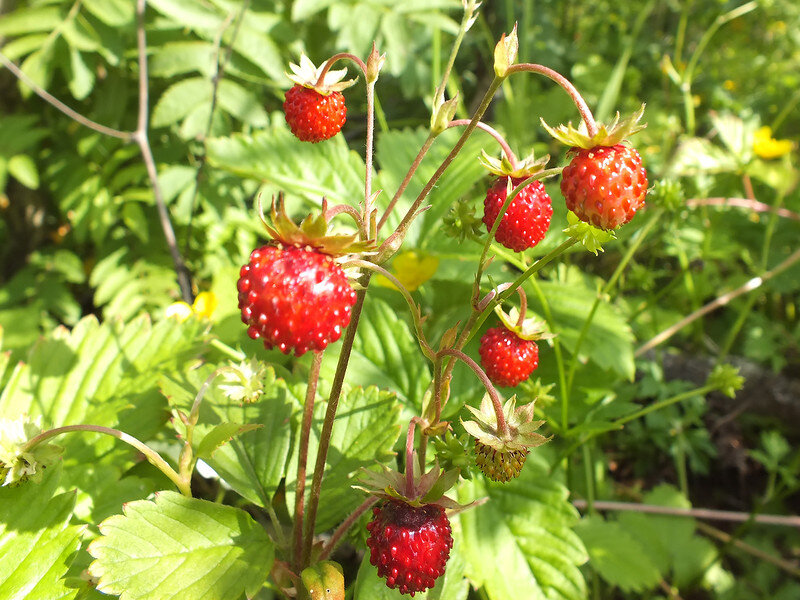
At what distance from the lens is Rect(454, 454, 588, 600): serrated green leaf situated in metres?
1.17

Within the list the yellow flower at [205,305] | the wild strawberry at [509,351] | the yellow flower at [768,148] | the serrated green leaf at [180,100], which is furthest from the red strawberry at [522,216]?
the yellow flower at [768,148]

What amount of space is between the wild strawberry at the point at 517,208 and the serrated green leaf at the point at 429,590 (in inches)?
22.0

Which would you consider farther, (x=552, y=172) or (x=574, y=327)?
(x=574, y=327)

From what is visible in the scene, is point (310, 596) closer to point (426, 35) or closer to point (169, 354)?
point (169, 354)

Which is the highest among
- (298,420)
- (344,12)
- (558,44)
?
(558,44)

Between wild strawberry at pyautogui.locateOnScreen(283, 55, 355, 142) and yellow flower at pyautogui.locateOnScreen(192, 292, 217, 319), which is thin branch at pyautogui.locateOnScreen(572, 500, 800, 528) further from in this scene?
wild strawberry at pyautogui.locateOnScreen(283, 55, 355, 142)

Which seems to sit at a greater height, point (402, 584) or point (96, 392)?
point (96, 392)

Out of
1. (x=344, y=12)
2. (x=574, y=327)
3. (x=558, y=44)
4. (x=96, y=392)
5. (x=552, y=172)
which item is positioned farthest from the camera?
(x=558, y=44)

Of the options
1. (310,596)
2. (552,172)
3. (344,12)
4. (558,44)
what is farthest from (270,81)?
(558,44)

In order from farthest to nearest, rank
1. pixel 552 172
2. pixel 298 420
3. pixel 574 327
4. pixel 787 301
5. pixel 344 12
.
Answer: pixel 787 301, pixel 344 12, pixel 574 327, pixel 298 420, pixel 552 172

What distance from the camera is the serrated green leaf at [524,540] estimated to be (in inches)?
45.9

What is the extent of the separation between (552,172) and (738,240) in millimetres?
2283

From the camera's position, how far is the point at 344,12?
1991 millimetres

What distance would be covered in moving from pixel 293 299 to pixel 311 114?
39 cm
